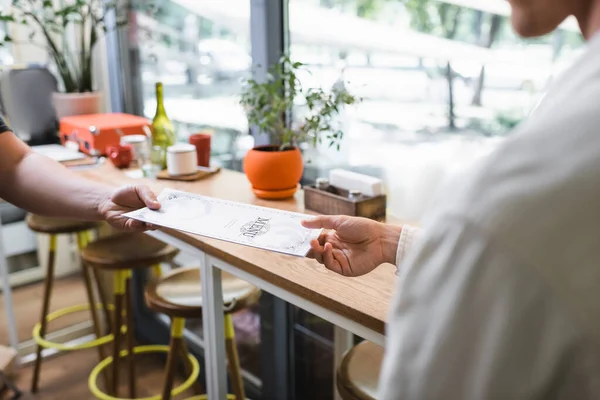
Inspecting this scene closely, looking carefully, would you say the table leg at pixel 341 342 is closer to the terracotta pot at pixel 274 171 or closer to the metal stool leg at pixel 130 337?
the terracotta pot at pixel 274 171

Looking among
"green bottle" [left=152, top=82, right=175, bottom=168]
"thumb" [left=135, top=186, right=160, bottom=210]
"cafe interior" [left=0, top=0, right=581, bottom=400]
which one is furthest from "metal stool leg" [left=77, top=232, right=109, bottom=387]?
"thumb" [left=135, top=186, right=160, bottom=210]

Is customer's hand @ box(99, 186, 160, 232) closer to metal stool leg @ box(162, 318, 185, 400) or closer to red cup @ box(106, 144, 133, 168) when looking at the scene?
metal stool leg @ box(162, 318, 185, 400)

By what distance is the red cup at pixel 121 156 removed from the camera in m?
2.11

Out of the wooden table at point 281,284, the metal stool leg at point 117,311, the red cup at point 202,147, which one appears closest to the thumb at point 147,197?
A: the wooden table at point 281,284

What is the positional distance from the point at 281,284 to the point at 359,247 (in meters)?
0.21

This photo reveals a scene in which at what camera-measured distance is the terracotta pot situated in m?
1.63

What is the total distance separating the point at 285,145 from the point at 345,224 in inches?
25.5

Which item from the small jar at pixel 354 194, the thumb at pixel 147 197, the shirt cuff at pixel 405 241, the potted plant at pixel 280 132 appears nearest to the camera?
the shirt cuff at pixel 405 241

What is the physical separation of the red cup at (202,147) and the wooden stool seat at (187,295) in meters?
0.41

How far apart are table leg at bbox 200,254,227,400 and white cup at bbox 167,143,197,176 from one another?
0.55 m

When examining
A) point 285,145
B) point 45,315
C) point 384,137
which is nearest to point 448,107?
point 384,137

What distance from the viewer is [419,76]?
1.62 metres

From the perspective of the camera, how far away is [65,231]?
2.43m

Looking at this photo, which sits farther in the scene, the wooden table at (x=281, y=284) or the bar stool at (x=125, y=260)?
the bar stool at (x=125, y=260)
